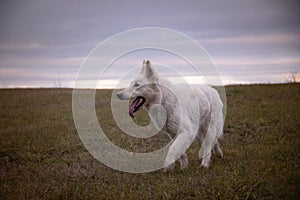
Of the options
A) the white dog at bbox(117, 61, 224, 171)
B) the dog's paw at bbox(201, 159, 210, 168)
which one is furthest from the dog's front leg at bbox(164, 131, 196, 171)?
the dog's paw at bbox(201, 159, 210, 168)

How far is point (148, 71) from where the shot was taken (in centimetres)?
724

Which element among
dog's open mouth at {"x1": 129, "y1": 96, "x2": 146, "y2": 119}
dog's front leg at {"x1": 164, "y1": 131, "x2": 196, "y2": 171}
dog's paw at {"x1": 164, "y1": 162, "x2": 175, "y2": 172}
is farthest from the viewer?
dog's paw at {"x1": 164, "y1": 162, "x2": 175, "y2": 172}

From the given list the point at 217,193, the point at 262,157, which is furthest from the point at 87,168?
the point at 262,157

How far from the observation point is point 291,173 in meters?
6.77

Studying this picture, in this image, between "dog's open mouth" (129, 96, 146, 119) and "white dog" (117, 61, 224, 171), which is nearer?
"white dog" (117, 61, 224, 171)

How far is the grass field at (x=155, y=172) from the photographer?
622 centimetres

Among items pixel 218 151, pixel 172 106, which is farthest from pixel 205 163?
pixel 172 106

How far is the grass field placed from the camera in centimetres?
622

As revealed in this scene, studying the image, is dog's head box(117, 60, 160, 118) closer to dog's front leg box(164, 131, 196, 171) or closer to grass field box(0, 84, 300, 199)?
dog's front leg box(164, 131, 196, 171)

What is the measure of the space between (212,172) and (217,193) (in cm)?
130

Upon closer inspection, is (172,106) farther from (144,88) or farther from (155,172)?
(155,172)

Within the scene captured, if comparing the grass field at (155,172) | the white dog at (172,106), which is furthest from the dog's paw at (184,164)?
the grass field at (155,172)

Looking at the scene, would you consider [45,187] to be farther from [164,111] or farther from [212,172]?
[212,172]

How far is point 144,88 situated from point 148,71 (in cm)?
38
